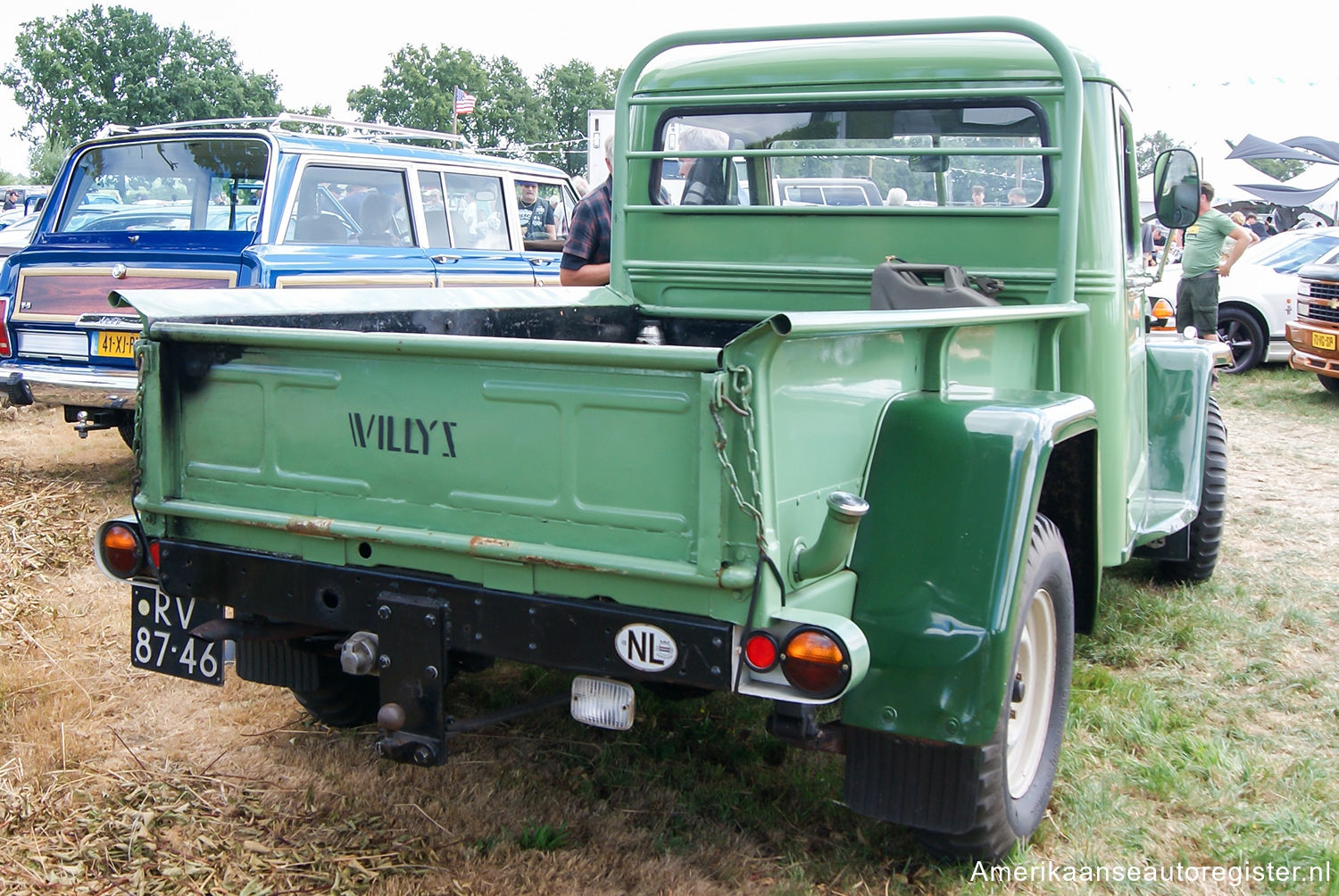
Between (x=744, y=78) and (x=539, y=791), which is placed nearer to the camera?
(x=539, y=791)

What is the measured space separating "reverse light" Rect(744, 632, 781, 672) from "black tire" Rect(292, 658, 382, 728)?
4.71 ft

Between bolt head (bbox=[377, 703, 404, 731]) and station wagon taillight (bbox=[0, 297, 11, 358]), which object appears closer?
bolt head (bbox=[377, 703, 404, 731])

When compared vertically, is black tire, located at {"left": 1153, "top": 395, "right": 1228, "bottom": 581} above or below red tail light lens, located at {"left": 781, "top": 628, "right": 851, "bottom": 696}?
below

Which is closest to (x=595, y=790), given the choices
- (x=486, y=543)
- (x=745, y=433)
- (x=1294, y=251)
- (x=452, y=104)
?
Answer: (x=486, y=543)

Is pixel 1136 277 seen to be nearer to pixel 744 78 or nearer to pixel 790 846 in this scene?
pixel 744 78

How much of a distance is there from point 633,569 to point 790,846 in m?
1.03

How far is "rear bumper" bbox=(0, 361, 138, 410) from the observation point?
5.95 m

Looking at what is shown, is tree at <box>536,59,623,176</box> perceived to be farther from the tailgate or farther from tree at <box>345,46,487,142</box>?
the tailgate

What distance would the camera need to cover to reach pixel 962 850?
252 cm

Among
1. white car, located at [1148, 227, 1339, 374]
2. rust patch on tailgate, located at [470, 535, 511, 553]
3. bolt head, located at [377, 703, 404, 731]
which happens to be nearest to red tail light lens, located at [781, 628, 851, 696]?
rust patch on tailgate, located at [470, 535, 511, 553]

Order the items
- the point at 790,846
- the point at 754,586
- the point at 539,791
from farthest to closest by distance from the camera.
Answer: the point at 539,791 → the point at 790,846 → the point at 754,586

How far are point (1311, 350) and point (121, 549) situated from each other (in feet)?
33.1

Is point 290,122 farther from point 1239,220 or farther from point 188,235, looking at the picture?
point 1239,220

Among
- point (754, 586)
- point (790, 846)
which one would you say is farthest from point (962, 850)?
point (754, 586)
